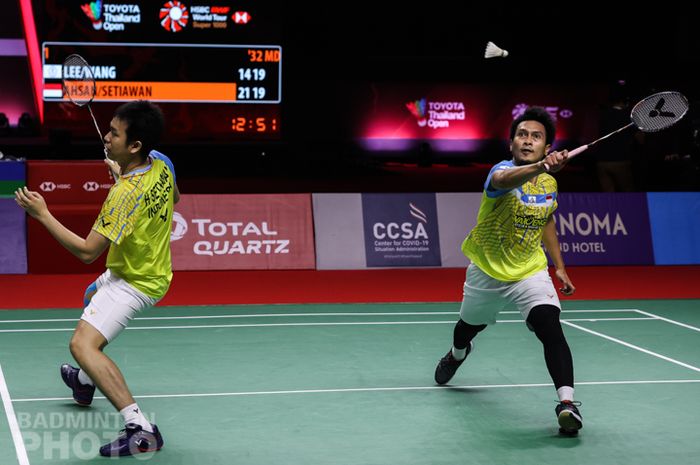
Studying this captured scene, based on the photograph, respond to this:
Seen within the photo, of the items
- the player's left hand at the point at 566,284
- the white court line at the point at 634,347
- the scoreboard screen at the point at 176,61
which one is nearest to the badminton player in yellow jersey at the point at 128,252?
the player's left hand at the point at 566,284

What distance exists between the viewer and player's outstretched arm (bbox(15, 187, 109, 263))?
12.9ft

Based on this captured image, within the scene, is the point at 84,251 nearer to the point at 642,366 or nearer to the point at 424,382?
the point at 424,382

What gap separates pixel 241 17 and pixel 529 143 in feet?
31.6

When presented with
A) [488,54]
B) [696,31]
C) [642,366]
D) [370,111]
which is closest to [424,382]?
[642,366]

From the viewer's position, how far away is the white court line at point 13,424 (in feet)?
13.7

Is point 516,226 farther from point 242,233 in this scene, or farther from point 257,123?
point 257,123

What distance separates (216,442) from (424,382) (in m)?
1.61

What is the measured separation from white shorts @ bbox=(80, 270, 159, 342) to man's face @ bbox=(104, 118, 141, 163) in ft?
1.77

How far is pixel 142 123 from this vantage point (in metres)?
4.30

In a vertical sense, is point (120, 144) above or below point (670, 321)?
above

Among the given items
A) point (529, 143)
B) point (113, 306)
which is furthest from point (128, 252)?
A: point (529, 143)

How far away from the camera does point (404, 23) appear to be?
92.5 ft

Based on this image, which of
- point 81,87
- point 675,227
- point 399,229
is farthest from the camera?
point 675,227

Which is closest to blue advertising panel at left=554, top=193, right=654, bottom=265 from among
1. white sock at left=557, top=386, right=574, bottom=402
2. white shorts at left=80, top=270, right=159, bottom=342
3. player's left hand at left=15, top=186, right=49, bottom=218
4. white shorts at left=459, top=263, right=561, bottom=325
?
white shorts at left=459, top=263, right=561, bottom=325
